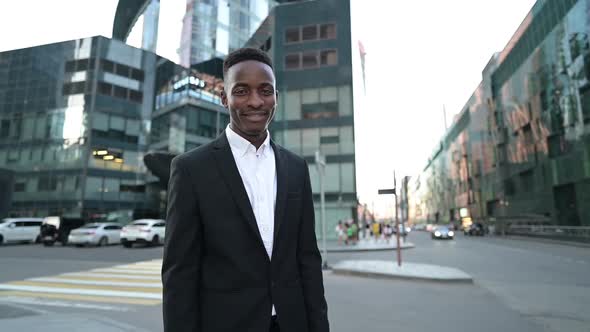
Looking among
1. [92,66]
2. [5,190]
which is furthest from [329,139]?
[92,66]

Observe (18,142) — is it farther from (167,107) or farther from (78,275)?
(78,275)

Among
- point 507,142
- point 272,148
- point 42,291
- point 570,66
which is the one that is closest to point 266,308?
point 272,148

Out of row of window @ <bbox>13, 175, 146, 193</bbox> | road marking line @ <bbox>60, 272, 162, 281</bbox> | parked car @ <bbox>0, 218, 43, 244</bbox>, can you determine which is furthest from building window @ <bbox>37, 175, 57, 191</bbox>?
road marking line @ <bbox>60, 272, 162, 281</bbox>

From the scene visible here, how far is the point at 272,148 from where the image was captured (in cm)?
188

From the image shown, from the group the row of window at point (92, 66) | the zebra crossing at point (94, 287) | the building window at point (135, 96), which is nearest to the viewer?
the zebra crossing at point (94, 287)

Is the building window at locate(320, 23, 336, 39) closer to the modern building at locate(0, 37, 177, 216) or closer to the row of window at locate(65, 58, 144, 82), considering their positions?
the modern building at locate(0, 37, 177, 216)

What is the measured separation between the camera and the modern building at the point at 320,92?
2917cm

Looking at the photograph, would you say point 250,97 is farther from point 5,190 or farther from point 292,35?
point 5,190

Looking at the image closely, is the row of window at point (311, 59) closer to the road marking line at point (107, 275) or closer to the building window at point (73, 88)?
the building window at point (73, 88)

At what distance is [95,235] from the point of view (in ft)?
72.6

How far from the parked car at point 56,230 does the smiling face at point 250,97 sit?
27.7 metres

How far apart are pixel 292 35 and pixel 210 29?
25.1 metres

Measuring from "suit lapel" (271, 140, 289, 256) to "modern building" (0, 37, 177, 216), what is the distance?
38.1 m

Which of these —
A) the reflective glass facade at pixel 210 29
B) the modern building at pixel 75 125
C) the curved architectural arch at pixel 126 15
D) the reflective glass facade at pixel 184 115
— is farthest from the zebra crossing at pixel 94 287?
the curved architectural arch at pixel 126 15
